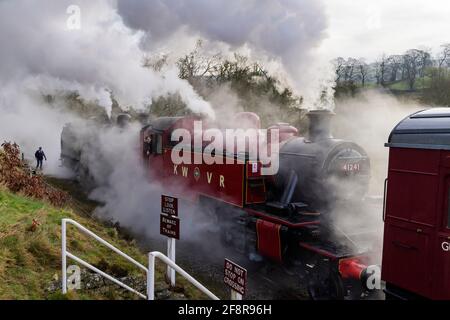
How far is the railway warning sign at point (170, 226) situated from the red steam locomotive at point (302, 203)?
176cm

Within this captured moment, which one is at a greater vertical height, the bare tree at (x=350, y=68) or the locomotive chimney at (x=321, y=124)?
the bare tree at (x=350, y=68)

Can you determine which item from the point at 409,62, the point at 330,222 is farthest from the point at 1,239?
the point at 409,62

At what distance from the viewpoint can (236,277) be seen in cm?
445

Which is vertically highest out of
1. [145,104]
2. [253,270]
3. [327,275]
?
[145,104]

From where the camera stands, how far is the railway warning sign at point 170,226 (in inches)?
256

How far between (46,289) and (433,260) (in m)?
4.30

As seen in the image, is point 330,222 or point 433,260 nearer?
point 433,260

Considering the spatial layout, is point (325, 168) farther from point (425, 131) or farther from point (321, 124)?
point (425, 131)

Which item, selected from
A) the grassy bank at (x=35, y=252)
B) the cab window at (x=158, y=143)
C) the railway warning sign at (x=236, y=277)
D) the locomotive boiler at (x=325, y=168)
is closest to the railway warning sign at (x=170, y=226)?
the grassy bank at (x=35, y=252)

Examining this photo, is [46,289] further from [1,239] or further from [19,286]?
[1,239]

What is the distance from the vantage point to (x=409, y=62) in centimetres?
4175

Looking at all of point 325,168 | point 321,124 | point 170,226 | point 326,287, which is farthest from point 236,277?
point 321,124

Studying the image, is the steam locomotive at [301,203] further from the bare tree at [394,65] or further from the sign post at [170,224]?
the bare tree at [394,65]

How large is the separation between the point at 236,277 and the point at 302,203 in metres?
3.51
